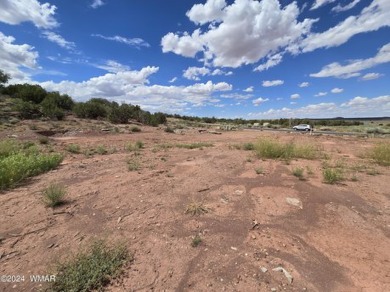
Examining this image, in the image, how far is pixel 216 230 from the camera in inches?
164

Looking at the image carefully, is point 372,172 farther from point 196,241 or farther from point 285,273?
point 196,241

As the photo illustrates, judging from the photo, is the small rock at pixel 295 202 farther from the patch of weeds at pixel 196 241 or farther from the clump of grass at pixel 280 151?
the clump of grass at pixel 280 151

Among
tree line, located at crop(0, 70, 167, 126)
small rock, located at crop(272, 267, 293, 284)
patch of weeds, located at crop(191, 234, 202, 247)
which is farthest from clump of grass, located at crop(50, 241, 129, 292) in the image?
tree line, located at crop(0, 70, 167, 126)

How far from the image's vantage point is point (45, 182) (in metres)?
6.97

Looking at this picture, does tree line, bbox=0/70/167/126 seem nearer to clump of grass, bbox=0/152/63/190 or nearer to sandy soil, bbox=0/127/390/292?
clump of grass, bbox=0/152/63/190

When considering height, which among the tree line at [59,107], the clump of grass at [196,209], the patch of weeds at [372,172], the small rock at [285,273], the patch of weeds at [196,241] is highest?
the tree line at [59,107]

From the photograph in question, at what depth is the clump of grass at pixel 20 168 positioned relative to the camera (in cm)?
660

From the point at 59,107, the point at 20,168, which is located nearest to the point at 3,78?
the point at 59,107

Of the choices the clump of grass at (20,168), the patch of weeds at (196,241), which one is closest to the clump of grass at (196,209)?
the patch of weeds at (196,241)

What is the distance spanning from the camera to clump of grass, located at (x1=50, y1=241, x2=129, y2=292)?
110 inches

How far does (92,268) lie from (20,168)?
5.94 m

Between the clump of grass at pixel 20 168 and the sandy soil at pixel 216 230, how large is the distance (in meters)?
0.36

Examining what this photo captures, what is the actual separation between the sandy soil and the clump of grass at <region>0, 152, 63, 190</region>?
14.2 inches

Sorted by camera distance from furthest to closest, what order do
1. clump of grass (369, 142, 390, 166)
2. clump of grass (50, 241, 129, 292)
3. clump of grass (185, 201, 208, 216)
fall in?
clump of grass (369, 142, 390, 166) < clump of grass (185, 201, 208, 216) < clump of grass (50, 241, 129, 292)
